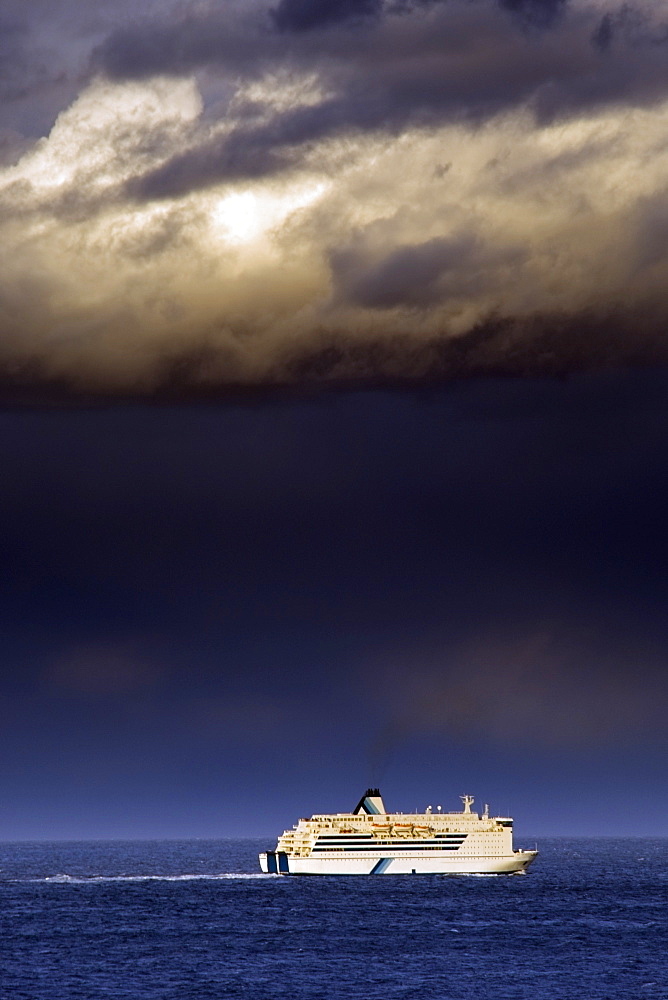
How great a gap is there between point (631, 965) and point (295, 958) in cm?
2902

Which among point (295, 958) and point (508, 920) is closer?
point (295, 958)

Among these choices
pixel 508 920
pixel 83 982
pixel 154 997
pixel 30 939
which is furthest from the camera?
pixel 508 920

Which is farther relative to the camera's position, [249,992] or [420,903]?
[420,903]

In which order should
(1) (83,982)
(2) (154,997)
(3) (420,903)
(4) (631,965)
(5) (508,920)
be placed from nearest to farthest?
(2) (154,997) < (1) (83,982) < (4) (631,965) < (5) (508,920) < (3) (420,903)

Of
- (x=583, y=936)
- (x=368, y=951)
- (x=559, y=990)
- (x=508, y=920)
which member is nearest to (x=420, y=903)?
(x=508, y=920)

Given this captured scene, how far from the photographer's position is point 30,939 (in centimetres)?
15912

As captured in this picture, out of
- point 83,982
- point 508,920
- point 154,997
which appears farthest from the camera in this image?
point 508,920

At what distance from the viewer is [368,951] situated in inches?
5758

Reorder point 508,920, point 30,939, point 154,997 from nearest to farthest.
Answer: point 154,997, point 30,939, point 508,920

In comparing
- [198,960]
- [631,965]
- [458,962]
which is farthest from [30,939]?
[631,965]

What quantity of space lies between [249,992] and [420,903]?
71909 millimetres

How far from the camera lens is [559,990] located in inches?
4843

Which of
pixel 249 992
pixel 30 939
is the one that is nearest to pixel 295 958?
pixel 249 992

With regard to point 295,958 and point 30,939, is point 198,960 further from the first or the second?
point 30,939
